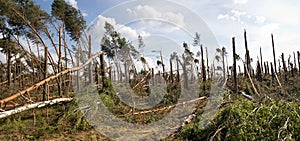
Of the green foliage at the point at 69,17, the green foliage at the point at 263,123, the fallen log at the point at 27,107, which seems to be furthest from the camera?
the green foliage at the point at 69,17

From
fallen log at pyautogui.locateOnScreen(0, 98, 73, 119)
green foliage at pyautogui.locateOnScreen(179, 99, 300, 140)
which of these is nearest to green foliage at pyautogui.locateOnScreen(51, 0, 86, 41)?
fallen log at pyautogui.locateOnScreen(0, 98, 73, 119)

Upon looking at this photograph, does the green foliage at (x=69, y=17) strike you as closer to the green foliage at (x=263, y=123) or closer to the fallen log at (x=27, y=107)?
the fallen log at (x=27, y=107)

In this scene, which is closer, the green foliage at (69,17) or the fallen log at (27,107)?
the fallen log at (27,107)

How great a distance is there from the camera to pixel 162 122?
25.3ft

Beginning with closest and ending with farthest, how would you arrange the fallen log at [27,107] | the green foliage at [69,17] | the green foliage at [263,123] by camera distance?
the green foliage at [263,123], the fallen log at [27,107], the green foliage at [69,17]

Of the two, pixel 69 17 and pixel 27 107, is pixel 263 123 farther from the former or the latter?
pixel 69 17

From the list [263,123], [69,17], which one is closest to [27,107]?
[263,123]

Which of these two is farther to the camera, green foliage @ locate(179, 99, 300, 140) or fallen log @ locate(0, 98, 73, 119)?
fallen log @ locate(0, 98, 73, 119)

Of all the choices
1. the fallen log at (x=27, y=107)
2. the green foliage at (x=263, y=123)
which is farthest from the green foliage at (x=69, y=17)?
the green foliage at (x=263, y=123)

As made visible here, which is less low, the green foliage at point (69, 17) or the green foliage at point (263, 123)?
the green foliage at point (69, 17)

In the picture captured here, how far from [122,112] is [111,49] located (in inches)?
508

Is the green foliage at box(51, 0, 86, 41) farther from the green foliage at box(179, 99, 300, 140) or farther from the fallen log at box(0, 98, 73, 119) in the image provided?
the green foliage at box(179, 99, 300, 140)

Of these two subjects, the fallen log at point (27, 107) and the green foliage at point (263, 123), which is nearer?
the green foliage at point (263, 123)

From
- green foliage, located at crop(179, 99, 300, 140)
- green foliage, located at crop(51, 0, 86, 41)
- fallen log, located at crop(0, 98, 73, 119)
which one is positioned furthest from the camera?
green foliage, located at crop(51, 0, 86, 41)
